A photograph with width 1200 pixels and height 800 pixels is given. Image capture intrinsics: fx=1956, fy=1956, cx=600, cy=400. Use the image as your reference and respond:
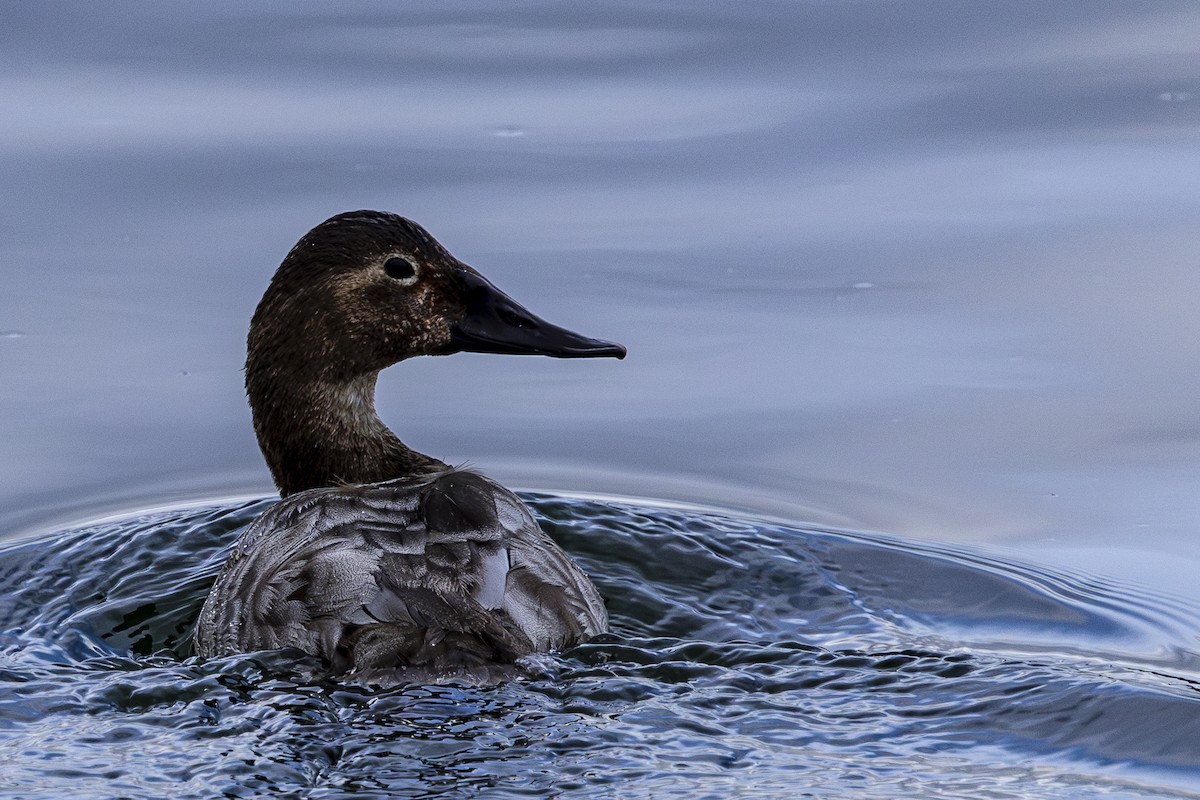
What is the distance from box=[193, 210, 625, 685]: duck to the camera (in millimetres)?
6141

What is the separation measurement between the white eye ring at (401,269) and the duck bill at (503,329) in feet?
0.65

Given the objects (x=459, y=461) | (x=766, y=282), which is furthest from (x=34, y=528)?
(x=766, y=282)

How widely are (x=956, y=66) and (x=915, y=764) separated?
7122 mm

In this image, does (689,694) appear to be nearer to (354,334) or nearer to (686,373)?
(354,334)

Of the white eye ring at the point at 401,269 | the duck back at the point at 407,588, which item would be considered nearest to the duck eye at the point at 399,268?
the white eye ring at the point at 401,269

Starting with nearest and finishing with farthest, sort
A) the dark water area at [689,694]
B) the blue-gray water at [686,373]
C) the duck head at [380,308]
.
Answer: the dark water area at [689,694] < the blue-gray water at [686,373] < the duck head at [380,308]

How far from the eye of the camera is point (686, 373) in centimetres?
945

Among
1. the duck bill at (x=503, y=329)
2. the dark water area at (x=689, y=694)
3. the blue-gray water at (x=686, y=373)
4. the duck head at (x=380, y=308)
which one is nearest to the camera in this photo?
the dark water area at (x=689, y=694)

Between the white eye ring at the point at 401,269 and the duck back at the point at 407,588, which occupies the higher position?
the white eye ring at the point at 401,269

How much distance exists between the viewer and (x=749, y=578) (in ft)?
25.7

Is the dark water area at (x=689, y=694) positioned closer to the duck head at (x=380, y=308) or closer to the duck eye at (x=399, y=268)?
the duck head at (x=380, y=308)

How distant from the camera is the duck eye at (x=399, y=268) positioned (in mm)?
7789

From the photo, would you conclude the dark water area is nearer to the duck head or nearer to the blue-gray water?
the blue-gray water

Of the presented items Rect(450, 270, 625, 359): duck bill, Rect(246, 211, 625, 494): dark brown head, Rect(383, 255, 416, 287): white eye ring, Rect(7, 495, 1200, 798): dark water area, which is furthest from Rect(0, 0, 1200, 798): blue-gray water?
Rect(383, 255, 416, 287): white eye ring
